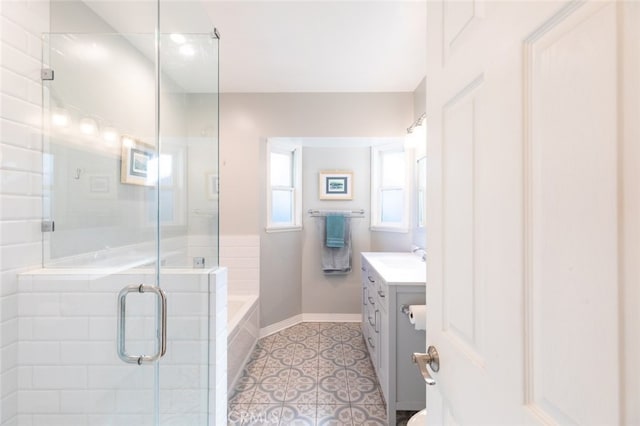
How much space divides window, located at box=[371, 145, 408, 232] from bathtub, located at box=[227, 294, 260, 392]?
1.59m

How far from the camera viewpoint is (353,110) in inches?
113

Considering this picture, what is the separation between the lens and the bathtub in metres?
1.99

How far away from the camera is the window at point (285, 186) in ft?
10.1

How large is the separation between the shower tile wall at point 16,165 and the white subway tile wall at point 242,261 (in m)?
1.62

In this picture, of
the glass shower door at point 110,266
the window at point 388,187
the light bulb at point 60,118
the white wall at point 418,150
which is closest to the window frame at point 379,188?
the window at point 388,187

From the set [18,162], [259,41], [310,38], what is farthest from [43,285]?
[310,38]

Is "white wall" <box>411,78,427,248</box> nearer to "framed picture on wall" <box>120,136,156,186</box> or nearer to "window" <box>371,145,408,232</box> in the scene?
"window" <box>371,145,408,232</box>

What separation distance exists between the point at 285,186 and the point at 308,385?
6.48 ft

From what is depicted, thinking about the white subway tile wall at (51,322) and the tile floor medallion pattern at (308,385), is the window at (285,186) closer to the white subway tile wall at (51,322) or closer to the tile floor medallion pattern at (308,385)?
the tile floor medallion pattern at (308,385)

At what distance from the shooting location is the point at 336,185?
3.27 m

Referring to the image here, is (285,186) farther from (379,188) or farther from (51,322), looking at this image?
(51,322)

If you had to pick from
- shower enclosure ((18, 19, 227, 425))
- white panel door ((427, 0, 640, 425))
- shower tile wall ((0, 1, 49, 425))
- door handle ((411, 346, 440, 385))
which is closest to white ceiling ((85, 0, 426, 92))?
shower enclosure ((18, 19, 227, 425))

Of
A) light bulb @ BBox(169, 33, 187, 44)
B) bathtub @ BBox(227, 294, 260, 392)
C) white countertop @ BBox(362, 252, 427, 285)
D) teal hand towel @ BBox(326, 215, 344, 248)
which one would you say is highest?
light bulb @ BBox(169, 33, 187, 44)

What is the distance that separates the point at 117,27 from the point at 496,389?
261 cm
